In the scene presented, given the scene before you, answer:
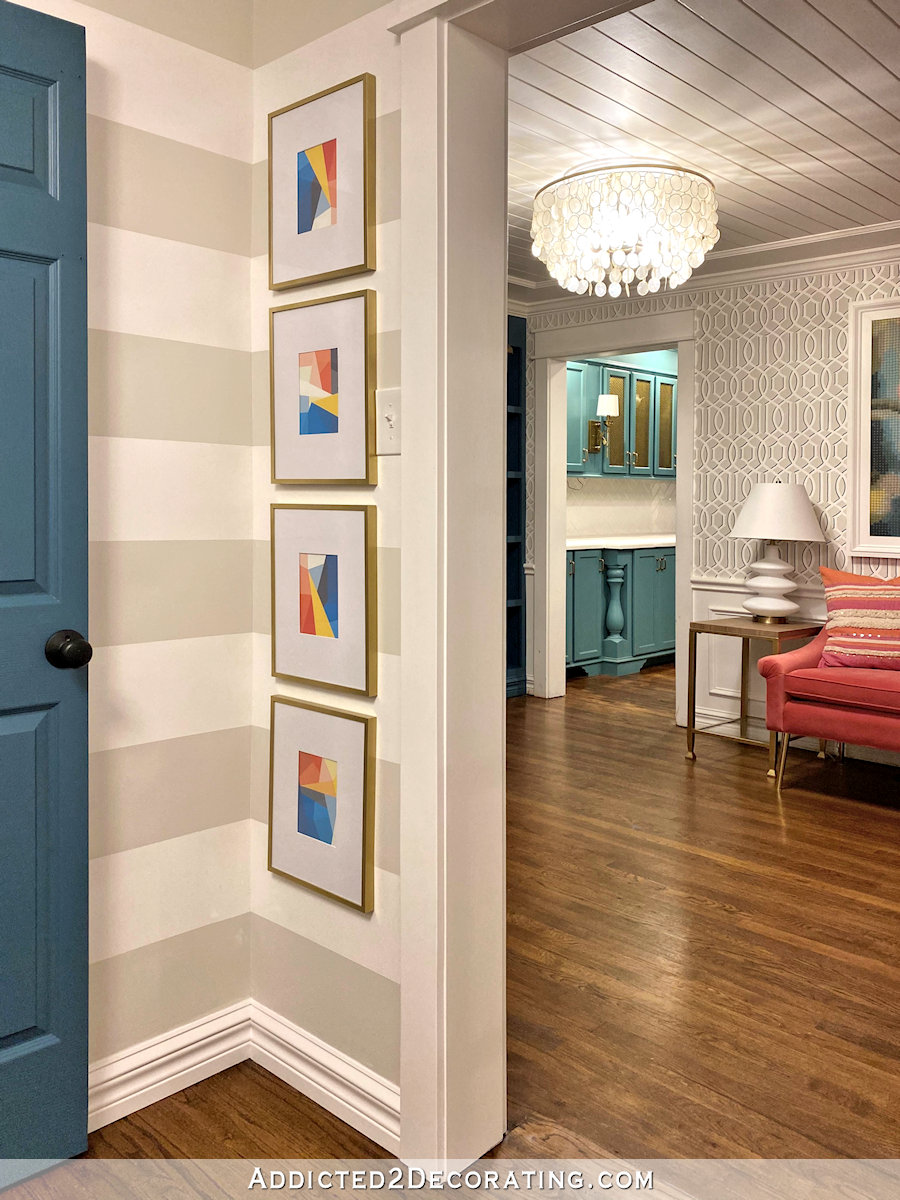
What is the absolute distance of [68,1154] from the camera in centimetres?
191

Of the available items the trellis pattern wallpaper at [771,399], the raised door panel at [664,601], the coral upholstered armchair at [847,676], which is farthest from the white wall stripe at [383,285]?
the raised door panel at [664,601]

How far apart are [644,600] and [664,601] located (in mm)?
292

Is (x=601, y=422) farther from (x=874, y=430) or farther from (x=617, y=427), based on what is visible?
(x=874, y=430)

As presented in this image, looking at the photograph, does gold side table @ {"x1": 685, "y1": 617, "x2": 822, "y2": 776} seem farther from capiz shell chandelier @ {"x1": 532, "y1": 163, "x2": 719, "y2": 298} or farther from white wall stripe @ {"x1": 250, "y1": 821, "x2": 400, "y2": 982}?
Result: white wall stripe @ {"x1": 250, "y1": 821, "x2": 400, "y2": 982}

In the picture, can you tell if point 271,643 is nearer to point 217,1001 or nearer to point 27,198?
point 217,1001

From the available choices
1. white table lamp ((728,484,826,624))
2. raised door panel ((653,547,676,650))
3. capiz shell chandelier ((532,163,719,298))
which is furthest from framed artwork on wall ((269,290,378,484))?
raised door panel ((653,547,676,650))

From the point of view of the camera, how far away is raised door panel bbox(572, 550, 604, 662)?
7039mm

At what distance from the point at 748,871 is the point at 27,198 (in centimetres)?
304

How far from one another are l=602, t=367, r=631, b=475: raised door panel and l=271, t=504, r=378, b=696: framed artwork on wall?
18.6 feet

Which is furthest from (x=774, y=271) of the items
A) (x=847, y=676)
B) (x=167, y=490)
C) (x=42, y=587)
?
(x=42, y=587)

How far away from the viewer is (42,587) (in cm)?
185

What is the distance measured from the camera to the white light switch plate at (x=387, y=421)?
1894mm

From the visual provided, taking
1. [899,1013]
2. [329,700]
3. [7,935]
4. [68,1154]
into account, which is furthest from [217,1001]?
[899,1013]

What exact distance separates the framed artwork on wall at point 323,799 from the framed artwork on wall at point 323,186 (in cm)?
94
